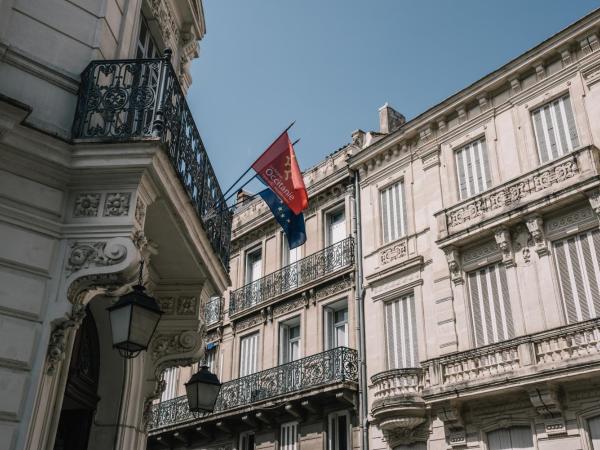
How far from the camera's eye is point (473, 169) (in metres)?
17.7

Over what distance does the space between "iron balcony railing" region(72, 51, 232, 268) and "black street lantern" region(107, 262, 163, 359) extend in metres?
1.33

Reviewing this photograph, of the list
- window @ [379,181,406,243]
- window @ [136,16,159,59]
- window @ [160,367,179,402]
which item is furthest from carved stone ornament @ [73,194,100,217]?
window @ [160,367,179,402]

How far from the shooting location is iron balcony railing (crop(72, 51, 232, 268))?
596 cm

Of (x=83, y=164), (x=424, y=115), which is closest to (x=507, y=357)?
(x=424, y=115)

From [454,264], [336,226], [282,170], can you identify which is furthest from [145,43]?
[336,226]

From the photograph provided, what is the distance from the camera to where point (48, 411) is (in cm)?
548

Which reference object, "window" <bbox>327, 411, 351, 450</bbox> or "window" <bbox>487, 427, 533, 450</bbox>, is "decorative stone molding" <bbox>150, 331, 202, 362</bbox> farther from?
"window" <bbox>327, 411, 351, 450</bbox>

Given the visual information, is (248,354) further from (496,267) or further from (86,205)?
(86,205)

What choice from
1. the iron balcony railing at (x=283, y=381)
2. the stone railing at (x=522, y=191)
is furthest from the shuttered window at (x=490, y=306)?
the iron balcony railing at (x=283, y=381)

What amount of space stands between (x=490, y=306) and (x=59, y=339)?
1239 cm

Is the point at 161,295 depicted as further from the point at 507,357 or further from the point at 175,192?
the point at 507,357

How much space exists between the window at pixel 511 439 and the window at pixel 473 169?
6106mm

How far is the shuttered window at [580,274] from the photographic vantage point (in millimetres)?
14109

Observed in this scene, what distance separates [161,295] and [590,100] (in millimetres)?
12017
